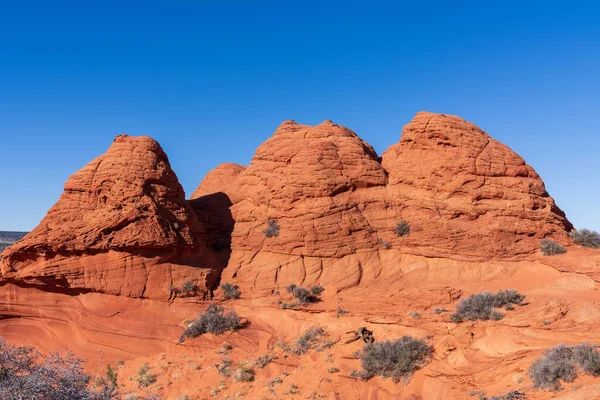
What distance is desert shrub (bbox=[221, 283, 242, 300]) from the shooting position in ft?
61.4

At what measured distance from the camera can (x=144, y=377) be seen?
46.2ft

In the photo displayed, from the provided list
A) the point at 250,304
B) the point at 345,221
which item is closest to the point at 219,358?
the point at 250,304

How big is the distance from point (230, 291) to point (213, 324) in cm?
240

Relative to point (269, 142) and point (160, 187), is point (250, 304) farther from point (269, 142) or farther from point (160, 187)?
point (269, 142)

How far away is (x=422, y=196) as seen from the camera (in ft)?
69.5

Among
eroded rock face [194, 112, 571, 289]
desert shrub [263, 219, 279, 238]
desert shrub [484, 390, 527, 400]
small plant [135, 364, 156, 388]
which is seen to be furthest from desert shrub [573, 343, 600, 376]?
desert shrub [263, 219, 279, 238]

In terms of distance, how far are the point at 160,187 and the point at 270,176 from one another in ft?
18.3

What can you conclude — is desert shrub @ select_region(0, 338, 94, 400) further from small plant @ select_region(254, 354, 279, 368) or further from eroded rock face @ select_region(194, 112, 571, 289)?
eroded rock face @ select_region(194, 112, 571, 289)

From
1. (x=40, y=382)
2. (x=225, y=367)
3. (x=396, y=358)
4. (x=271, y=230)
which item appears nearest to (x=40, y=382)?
(x=40, y=382)

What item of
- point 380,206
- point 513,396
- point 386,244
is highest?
point 380,206

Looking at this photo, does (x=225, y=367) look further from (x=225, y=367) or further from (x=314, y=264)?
(x=314, y=264)

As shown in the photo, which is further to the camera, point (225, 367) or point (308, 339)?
point (308, 339)

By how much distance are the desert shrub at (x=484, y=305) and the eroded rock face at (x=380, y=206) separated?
11.5 feet

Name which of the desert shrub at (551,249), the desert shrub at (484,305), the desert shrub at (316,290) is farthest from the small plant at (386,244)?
the desert shrub at (551,249)
